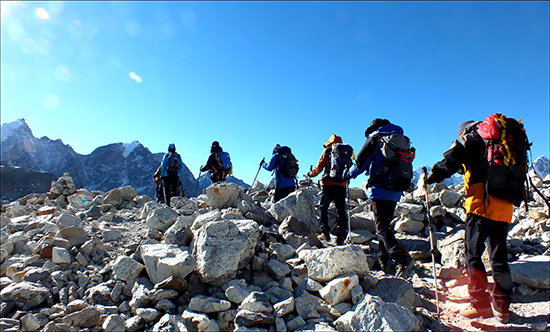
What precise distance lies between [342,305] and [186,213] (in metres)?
6.42

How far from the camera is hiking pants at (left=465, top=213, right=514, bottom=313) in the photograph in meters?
3.77

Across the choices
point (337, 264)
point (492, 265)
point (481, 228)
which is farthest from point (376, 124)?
point (492, 265)

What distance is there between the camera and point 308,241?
241 inches

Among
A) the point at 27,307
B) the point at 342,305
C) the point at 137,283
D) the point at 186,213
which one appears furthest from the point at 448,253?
the point at 27,307

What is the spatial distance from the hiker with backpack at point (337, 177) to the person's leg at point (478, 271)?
3.20 meters

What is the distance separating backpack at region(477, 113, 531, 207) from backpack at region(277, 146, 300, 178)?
553 cm

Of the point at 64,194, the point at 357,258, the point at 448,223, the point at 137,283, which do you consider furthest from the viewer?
the point at 64,194

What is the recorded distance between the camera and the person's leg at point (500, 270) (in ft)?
12.3

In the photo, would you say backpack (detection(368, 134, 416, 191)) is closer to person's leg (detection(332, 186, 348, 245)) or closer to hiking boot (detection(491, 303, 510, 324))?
hiking boot (detection(491, 303, 510, 324))

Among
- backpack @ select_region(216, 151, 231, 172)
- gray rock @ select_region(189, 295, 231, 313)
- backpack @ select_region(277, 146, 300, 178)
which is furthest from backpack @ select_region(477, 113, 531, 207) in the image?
backpack @ select_region(216, 151, 231, 172)

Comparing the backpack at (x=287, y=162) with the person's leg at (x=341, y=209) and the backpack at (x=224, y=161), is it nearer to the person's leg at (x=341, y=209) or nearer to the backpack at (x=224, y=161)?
the person's leg at (x=341, y=209)

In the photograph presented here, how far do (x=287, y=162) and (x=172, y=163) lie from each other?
17.7ft

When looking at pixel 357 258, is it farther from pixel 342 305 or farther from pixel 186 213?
pixel 186 213

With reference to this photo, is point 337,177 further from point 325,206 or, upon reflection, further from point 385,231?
point 385,231
